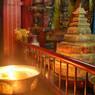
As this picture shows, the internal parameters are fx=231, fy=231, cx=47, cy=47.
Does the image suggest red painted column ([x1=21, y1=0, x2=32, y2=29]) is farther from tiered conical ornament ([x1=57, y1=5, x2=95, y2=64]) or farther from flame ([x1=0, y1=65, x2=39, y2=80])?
flame ([x1=0, y1=65, x2=39, y2=80])

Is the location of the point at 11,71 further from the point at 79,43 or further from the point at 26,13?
the point at 26,13

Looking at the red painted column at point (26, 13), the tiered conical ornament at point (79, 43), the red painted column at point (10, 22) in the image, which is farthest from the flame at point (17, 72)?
the red painted column at point (26, 13)

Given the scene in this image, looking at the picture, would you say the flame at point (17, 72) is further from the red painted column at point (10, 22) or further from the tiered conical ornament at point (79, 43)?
the red painted column at point (10, 22)

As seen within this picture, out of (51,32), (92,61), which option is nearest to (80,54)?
(92,61)

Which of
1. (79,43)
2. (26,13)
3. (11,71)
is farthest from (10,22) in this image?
(11,71)

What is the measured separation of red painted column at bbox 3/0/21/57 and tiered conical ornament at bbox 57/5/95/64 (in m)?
2.36

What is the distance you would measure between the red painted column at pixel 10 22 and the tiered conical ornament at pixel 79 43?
2364mm

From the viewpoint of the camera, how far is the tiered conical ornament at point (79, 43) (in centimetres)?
570

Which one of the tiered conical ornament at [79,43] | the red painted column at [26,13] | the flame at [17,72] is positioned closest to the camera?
the flame at [17,72]

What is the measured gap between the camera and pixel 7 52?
7.88m

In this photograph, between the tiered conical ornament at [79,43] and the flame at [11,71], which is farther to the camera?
the tiered conical ornament at [79,43]

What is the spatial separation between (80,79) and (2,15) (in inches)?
154

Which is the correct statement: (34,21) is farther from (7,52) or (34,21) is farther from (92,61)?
(92,61)

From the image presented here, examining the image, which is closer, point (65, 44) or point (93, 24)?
point (65, 44)
